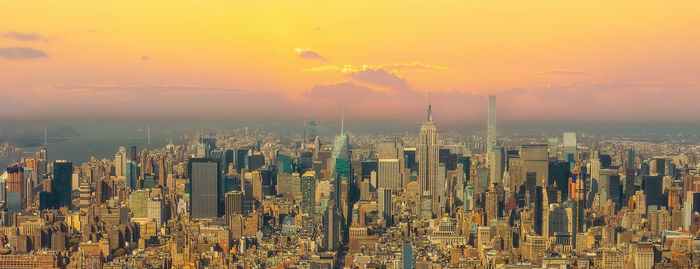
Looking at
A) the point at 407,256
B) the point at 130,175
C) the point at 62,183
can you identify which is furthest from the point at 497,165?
the point at 62,183

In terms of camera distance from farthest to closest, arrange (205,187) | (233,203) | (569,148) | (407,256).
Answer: (205,187), (233,203), (569,148), (407,256)

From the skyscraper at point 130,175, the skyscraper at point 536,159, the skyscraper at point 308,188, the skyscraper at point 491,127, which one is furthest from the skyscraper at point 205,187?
the skyscraper at point 536,159

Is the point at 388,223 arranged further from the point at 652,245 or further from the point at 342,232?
the point at 652,245

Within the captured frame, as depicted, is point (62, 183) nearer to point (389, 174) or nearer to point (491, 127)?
point (389, 174)

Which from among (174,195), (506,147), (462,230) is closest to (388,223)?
(462,230)

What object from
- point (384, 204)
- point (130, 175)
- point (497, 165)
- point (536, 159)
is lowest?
point (384, 204)

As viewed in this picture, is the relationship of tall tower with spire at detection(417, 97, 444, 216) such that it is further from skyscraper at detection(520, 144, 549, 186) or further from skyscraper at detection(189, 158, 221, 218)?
skyscraper at detection(189, 158, 221, 218)

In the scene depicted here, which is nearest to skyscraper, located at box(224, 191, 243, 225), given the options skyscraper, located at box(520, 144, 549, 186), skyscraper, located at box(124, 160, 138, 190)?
skyscraper, located at box(124, 160, 138, 190)
